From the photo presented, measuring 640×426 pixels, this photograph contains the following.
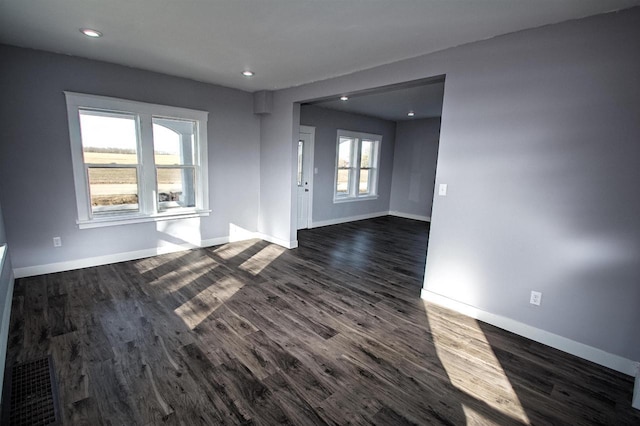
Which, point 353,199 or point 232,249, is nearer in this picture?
point 232,249

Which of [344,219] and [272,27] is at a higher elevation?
[272,27]

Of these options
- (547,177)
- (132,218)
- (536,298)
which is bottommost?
(536,298)

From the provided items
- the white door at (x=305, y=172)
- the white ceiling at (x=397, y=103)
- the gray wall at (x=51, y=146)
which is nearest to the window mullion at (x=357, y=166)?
the white ceiling at (x=397, y=103)

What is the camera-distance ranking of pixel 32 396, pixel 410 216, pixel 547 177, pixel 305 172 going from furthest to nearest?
pixel 410 216
pixel 305 172
pixel 547 177
pixel 32 396

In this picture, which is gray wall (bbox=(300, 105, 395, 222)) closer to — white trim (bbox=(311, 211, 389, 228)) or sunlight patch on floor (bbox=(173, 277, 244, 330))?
white trim (bbox=(311, 211, 389, 228))

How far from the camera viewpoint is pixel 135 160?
4.09 metres

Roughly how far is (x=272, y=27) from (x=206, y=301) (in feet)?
8.64

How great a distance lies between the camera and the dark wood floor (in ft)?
6.00

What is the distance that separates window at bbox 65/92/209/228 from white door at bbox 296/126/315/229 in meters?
2.08

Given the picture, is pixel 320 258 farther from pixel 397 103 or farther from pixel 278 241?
pixel 397 103

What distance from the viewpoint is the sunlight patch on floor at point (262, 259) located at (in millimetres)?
4067

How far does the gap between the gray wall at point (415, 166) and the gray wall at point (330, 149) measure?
466 mm

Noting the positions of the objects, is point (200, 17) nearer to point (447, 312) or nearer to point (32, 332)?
point (32, 332)

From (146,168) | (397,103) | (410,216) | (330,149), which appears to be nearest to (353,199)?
(330,149)
